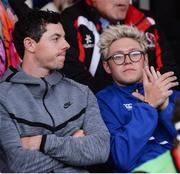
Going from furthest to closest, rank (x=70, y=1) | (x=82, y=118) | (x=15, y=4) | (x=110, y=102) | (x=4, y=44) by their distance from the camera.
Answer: (x=70, y=1)
(x=15, y=4)
(x=4, y=44)
(x=110, y=102)
(x=82, y=118)

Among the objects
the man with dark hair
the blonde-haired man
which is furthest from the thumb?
the man with dark hair

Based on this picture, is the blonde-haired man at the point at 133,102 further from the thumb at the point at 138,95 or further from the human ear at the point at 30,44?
the human ear at the point at 30,44

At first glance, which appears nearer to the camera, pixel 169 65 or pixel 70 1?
pixel 169 65

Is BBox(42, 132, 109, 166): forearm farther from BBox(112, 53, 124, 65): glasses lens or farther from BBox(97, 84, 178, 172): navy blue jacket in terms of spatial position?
BBox(112, 53, 124, 65): glasses lens

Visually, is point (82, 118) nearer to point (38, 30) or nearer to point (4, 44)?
point (38, 30)

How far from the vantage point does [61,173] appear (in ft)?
8.74

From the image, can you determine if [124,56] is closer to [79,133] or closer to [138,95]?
[138,95]

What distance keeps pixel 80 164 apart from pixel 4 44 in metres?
1.01

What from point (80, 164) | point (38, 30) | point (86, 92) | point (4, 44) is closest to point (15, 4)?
point (4, 44)

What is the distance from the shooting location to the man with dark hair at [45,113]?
8.68 ft

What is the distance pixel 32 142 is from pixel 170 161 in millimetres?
880

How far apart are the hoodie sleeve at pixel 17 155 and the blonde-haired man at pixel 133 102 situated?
0.36m

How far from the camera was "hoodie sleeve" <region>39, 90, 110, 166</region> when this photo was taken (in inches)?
104

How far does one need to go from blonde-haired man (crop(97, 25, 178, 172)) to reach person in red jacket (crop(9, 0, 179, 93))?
1.41ft
